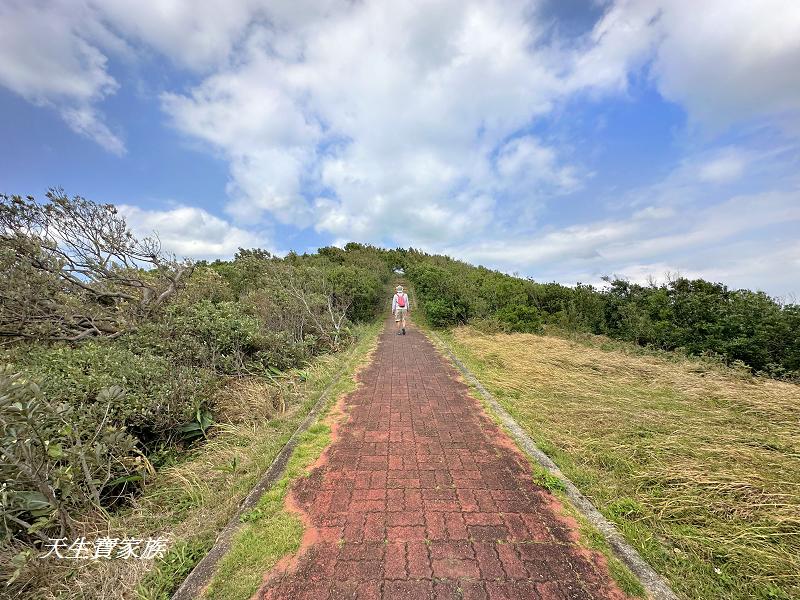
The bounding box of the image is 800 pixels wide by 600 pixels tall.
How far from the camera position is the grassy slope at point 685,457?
2.30 meters

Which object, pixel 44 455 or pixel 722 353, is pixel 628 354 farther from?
pixel 44 455

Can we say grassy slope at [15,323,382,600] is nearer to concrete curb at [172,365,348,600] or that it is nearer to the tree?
concrete curb at [172,365,348,600]

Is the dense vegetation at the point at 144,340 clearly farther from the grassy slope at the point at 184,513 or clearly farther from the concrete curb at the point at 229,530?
the concrete curb at the point at 229,530

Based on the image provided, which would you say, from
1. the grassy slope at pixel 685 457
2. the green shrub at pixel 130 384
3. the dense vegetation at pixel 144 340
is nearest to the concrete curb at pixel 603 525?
the grassy slope at pixel 685 457

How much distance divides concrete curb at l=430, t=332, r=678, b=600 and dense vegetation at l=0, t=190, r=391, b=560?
3.81m

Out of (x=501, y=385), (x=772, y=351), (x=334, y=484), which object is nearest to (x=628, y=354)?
(x=772, y=351)

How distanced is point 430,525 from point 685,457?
300 cm

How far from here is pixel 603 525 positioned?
2654mm

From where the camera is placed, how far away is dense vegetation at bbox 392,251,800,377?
23.0ft

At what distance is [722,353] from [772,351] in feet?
2.70

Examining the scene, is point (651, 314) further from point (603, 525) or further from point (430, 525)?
point (430, 525)

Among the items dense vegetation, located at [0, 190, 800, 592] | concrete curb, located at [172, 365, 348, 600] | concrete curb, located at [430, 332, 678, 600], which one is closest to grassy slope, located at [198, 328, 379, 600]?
concrete curb, located at [172, 365, 348, 600]

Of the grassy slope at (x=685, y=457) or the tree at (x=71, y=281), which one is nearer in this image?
the grassy slope at (x=685, y=457)

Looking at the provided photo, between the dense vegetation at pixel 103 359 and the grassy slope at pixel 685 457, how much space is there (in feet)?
14.6
